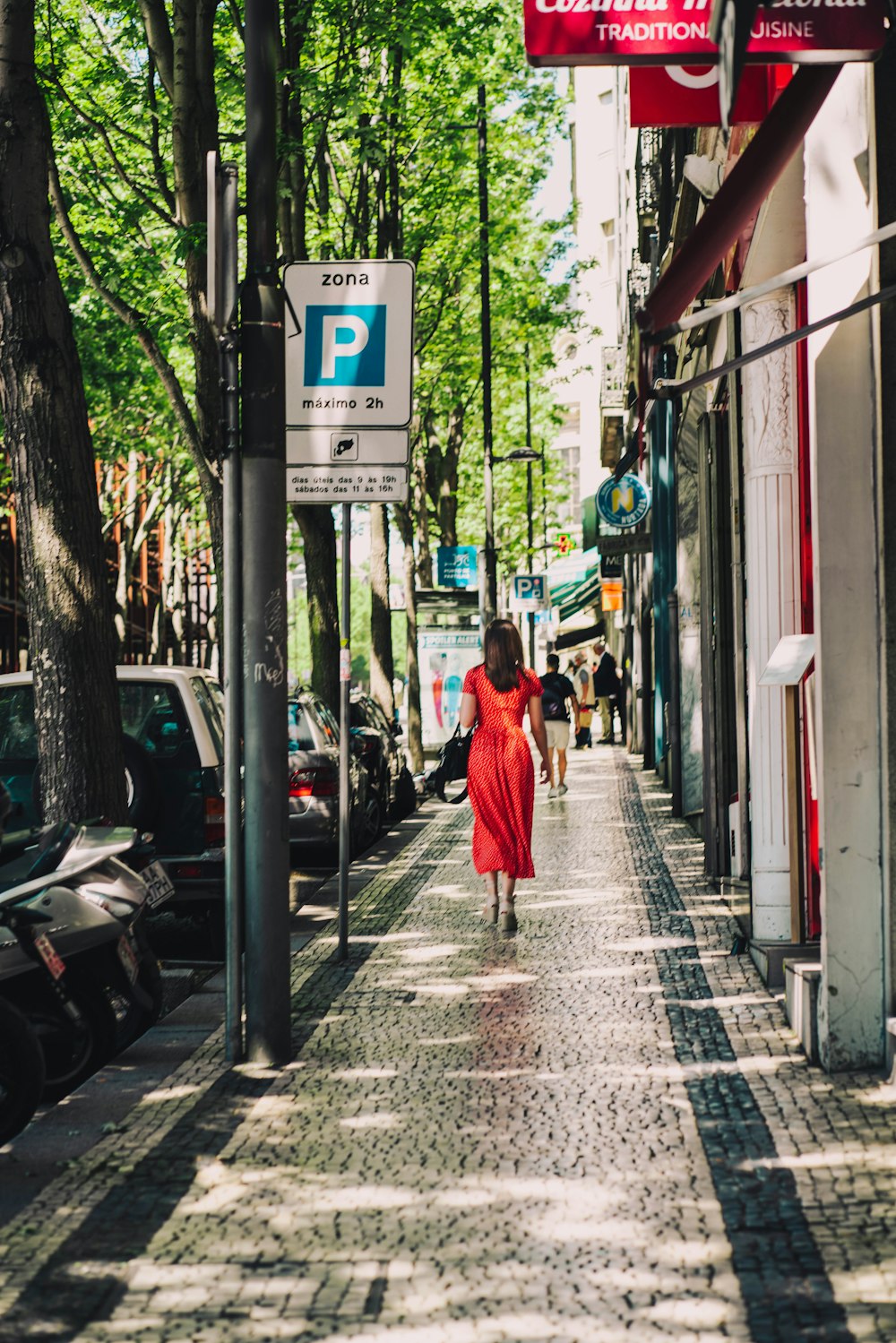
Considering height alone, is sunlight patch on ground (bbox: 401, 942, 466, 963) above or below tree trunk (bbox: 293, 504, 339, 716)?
below

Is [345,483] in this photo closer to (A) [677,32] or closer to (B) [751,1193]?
(A) [677,32]

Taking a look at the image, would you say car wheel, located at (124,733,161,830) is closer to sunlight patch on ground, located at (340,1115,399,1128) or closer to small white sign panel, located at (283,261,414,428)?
small white sign panel, located at (283,261,414,428)

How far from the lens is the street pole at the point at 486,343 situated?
26359 mm

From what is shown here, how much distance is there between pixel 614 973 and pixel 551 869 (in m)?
5.19

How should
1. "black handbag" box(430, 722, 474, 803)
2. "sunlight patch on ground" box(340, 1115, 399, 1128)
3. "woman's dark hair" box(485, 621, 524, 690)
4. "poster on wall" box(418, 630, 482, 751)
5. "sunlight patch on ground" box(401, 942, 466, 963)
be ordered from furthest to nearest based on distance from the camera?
"poster on wall" box(418, 630, 482, 751) < "black handbag" box(430, 722, 474, 803) < "woman's dark hair" box(485, 621, 524, 690) < "sunlight patch on ground" box(401, 942, 466, 963) < "sunlight patch on ground" box(340, 1115, 399, 1128)

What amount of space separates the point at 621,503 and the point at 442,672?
6150mm

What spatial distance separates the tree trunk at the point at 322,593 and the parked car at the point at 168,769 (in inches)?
296

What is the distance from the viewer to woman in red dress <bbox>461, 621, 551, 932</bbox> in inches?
448


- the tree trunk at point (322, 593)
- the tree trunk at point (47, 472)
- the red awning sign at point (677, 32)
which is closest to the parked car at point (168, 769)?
the tree trunk at point (47, 472)

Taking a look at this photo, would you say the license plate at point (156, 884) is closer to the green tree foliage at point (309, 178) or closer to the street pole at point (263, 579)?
the street pole at point (263, 579)

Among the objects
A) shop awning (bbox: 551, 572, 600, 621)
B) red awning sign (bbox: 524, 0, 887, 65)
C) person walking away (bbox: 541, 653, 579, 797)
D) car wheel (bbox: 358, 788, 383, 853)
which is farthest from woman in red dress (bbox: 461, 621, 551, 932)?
shop awning (bbox: 551, 572, 600, 621)

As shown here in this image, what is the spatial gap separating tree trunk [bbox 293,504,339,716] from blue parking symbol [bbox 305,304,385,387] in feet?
32.1

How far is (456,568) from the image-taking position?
33312 millimetres

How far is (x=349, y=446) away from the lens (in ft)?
31.1
